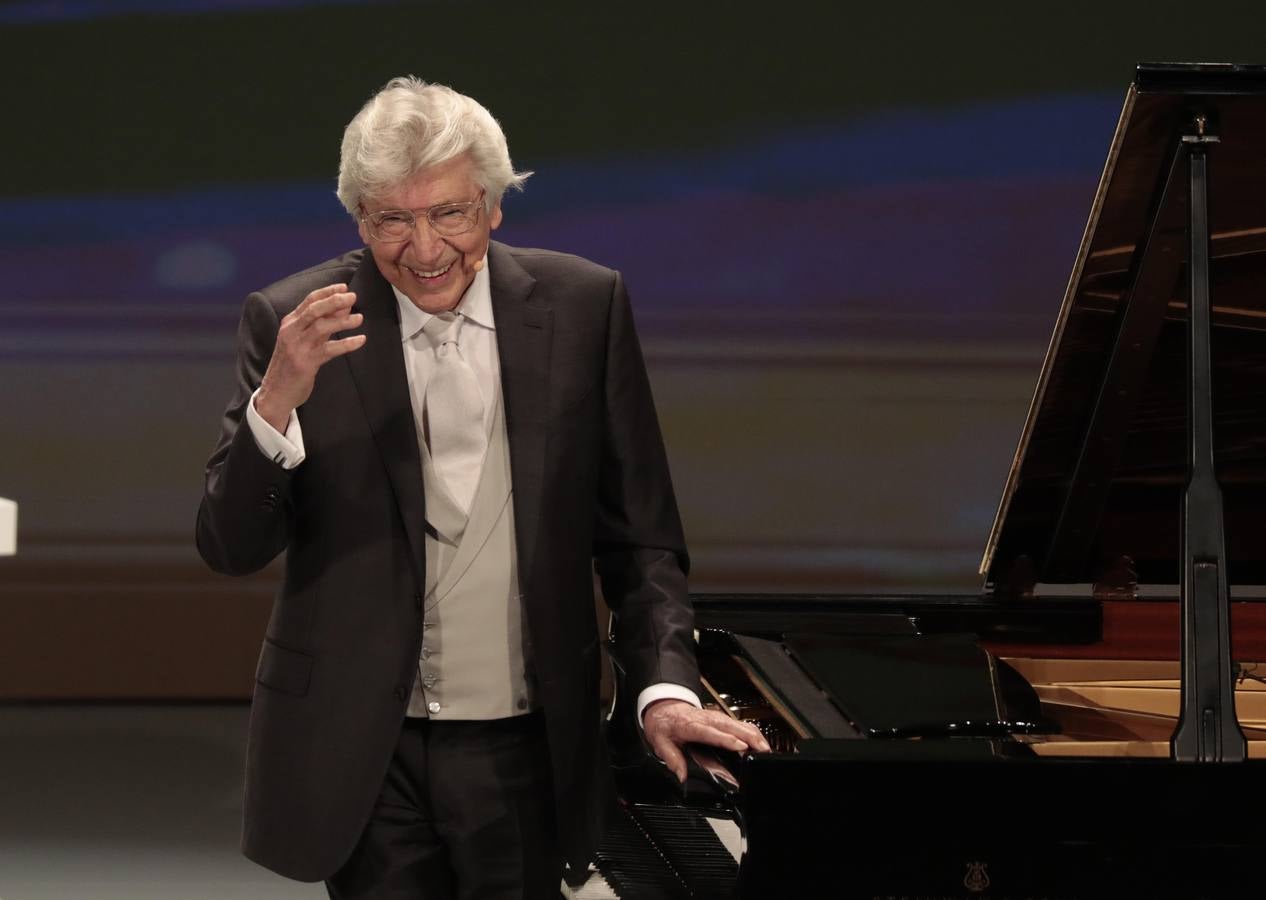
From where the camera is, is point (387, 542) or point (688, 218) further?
point (688, 218)

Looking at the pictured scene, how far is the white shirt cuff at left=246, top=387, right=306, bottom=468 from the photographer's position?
167 cm

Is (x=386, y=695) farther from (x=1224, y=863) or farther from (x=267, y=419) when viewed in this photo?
(x=1224, y=863)

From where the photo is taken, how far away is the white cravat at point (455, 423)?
183 cm

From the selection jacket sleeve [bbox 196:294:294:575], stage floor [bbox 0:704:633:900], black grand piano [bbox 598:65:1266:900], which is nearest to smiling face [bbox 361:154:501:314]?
jacket sleeve [bbox 196:294:294:575]

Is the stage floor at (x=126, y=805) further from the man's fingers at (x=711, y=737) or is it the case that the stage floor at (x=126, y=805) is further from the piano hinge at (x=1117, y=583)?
the man's fingers at (x=711, y=737)

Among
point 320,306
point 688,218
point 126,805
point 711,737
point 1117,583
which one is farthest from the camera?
point 688,218

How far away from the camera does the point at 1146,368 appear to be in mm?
2473

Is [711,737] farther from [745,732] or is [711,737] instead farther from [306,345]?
[306,345]

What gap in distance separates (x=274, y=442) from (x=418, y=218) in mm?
283

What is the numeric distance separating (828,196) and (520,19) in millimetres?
1162

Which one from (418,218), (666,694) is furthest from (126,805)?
(418,218)

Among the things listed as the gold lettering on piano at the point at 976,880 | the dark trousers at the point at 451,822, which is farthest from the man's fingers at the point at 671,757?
→ the gold lettering on piano at the point at 976,880

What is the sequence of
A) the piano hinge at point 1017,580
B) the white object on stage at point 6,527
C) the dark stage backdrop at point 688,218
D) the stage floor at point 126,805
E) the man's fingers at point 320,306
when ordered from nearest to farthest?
the man's fingers at point 320,306 < the white object on stage at point 6,527 < the piano hinge at point 1017,580 < the stage floor at point 126,805 < the dark stage backdrop at point 688,218

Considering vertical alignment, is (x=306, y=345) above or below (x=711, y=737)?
above
